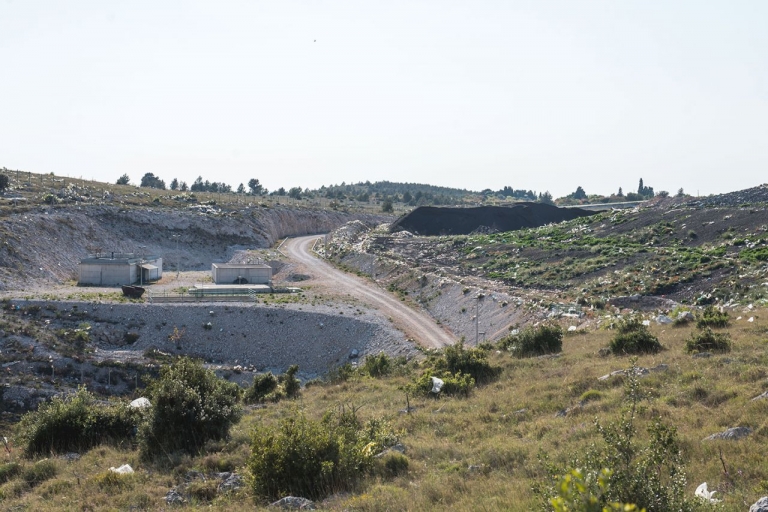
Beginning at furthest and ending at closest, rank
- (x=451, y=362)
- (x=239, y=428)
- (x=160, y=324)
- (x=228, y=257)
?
(x=228, y=257), (x=160, y=324), (x=451, y=362), (x=239, y=428)

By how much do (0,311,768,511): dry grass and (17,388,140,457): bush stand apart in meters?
1.56

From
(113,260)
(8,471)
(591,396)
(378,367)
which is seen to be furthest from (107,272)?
(591,396)

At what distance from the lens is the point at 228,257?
74062 millimetres

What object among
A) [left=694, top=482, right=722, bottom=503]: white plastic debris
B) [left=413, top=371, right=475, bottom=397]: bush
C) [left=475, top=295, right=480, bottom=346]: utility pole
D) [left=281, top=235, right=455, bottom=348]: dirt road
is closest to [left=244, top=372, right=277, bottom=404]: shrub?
[left=413, top=371, right=475, bottom=397]: bush

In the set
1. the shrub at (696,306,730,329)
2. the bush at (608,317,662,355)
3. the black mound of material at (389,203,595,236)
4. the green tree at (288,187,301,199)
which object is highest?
the green tree at (288,187,301,199)

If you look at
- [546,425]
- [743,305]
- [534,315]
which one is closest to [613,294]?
[534,315]

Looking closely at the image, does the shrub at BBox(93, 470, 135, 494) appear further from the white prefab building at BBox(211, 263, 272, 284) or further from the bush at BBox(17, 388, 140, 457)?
the white prefab building at BBox(211, 263, 272, 284)

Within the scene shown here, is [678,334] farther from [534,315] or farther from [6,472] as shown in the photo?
[6,472]

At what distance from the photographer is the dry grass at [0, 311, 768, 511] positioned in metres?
8.48

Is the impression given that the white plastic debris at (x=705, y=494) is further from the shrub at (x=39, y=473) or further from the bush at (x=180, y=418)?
the shrub at (x=39, y=473)

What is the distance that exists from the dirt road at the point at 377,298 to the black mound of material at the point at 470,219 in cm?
1714

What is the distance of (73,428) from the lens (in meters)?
15.2

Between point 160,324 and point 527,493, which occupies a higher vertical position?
point 527,493

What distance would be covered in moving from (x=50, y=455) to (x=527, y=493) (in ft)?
38.6
